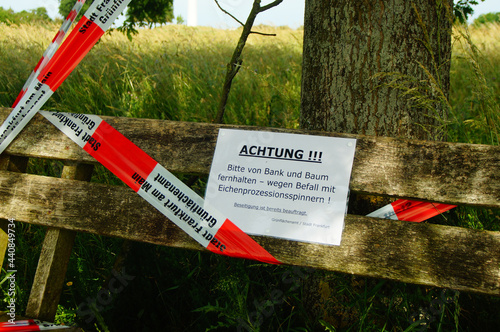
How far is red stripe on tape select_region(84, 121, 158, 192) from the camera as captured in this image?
5.62 feet

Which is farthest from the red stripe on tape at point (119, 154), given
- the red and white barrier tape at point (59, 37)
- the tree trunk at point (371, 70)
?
the tree trunk at point (371, 70)

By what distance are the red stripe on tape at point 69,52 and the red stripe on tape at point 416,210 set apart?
1553mm

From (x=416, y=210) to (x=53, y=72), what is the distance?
1763 millimetres

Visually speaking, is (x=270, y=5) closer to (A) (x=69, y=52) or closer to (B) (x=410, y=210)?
(A) (x=69, y=52)

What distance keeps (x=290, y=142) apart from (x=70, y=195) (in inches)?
39.2

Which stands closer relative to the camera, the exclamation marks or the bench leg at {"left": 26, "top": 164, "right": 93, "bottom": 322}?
the exclamation marks

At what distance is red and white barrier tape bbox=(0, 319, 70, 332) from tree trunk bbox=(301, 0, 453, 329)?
1.12 meters

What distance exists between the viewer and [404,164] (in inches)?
56.7

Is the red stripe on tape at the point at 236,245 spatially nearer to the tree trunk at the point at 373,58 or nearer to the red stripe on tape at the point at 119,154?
the red stripe on tape at the point at 119,154

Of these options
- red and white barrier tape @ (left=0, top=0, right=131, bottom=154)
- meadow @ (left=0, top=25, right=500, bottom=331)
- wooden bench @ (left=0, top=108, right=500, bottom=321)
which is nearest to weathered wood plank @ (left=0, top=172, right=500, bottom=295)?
wooden bench @ (left=0, top=108, right=500, bottom=321)

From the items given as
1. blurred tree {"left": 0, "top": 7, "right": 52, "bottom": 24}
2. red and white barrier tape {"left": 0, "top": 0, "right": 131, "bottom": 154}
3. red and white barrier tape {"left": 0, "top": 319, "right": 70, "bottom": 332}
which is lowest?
red and white barrier tape {"left": 0, "top": 319, "right": 70, "bottom": 332}

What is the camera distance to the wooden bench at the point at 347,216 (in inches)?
53.2

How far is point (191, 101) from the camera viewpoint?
349 cm

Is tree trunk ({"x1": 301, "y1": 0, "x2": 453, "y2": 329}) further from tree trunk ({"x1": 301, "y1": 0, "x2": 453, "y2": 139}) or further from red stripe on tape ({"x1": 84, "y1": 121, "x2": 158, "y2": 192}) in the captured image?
red stripe on tape ({"x1": 84, "y1": 121, "x2": 158, "y2": 192})
